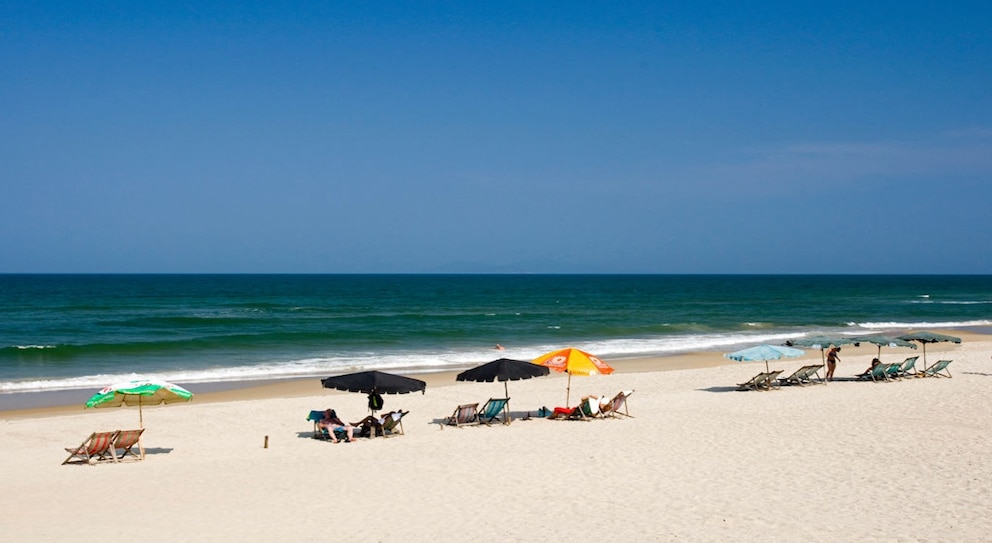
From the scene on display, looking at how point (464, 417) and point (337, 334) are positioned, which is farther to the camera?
point (337, 334)

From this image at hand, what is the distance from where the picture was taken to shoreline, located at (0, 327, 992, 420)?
60.7ft

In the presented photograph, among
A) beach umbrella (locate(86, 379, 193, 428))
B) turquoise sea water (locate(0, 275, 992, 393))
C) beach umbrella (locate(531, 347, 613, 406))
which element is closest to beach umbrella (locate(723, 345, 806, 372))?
beach umbrella (locate(531, 347, 613, 406))

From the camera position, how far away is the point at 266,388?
70.9 ft

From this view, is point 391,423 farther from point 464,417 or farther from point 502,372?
point 502,372

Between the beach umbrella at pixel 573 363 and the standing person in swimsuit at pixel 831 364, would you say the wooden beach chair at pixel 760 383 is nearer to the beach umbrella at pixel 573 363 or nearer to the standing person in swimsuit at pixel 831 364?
the standing person in swimsuit at pixel 831 364

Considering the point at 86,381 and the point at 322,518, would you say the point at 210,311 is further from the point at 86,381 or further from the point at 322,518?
the point at 322,518

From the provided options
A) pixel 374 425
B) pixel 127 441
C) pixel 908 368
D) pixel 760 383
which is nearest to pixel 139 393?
pixel 127 441

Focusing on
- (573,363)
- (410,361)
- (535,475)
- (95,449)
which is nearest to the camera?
(535,475)

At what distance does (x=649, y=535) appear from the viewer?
823 centimetres

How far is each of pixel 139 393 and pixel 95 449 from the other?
1.02 metres

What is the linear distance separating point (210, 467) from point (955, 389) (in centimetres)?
1589

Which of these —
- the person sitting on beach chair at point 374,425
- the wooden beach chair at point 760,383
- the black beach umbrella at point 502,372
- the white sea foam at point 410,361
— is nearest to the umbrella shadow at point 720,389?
the wooden beach chair at point 760,383

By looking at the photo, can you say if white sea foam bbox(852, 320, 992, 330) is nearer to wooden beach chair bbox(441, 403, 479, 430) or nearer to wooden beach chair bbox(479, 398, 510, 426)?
wooden beach chair bbox(479, 398, 510, 426)

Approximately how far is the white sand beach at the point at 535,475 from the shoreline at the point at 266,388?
122 centimetres
